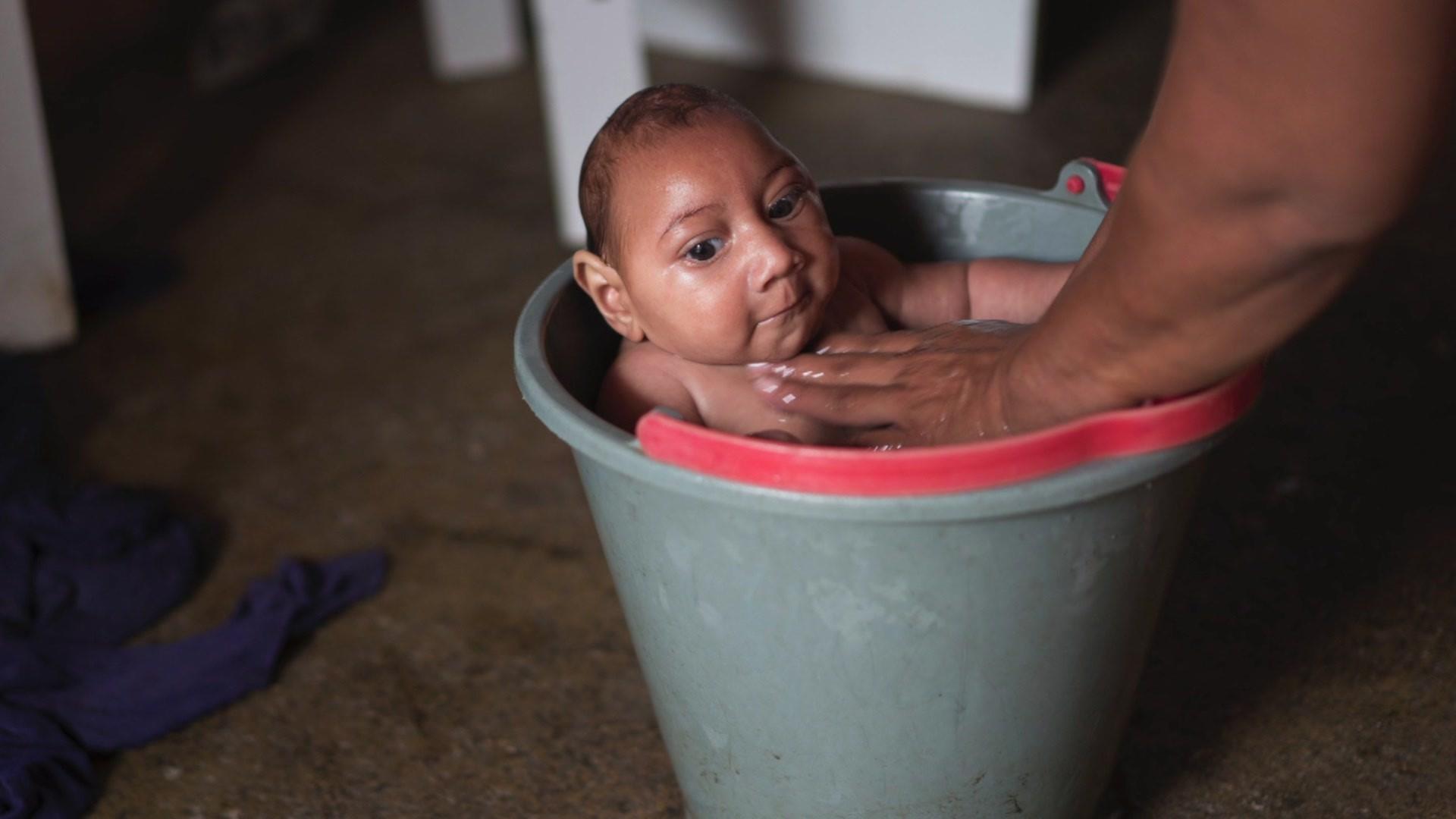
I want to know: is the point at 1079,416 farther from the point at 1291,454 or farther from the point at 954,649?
the point at 1291,454

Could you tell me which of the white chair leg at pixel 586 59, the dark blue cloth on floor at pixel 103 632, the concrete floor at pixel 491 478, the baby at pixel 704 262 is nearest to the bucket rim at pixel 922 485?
the baby at pixel 704 262

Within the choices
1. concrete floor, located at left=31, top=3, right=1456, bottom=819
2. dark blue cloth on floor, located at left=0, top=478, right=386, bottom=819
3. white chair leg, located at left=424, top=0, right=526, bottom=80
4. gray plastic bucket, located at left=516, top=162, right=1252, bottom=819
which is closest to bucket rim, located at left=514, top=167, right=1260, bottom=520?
gray plastic bucket, located at left=516, top=162, right=1252, bottom=819

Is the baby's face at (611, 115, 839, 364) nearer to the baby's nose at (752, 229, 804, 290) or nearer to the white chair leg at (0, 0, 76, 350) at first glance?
the baby's nose at (752, 229, 804, 290)

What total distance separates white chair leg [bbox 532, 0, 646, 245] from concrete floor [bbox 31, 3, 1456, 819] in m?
0.23

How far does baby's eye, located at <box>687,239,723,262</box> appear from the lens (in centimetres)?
102

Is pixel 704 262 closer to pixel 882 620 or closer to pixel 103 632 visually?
pixel 882 620

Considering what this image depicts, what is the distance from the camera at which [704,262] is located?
1.02 m

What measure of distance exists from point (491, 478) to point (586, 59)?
66 cm

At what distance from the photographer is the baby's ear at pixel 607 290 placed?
1.06m

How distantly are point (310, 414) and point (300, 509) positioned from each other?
213mm

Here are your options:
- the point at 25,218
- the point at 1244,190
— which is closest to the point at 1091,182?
the point at 1244,190

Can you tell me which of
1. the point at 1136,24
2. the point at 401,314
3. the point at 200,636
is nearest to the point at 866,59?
the point at 1136,24

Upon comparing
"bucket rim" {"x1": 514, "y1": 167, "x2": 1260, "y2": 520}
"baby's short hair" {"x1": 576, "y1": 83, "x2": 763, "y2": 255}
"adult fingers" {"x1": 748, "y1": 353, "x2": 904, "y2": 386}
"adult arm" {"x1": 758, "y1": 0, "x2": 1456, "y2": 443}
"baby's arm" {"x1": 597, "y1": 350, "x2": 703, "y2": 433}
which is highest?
"adult arm" {"x1": 758, "y1": 0, "x2": 1456, "y2": 443}

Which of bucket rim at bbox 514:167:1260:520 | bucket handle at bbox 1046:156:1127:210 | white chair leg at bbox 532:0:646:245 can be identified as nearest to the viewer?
bucket rim at bbox 514:167:1260:520
